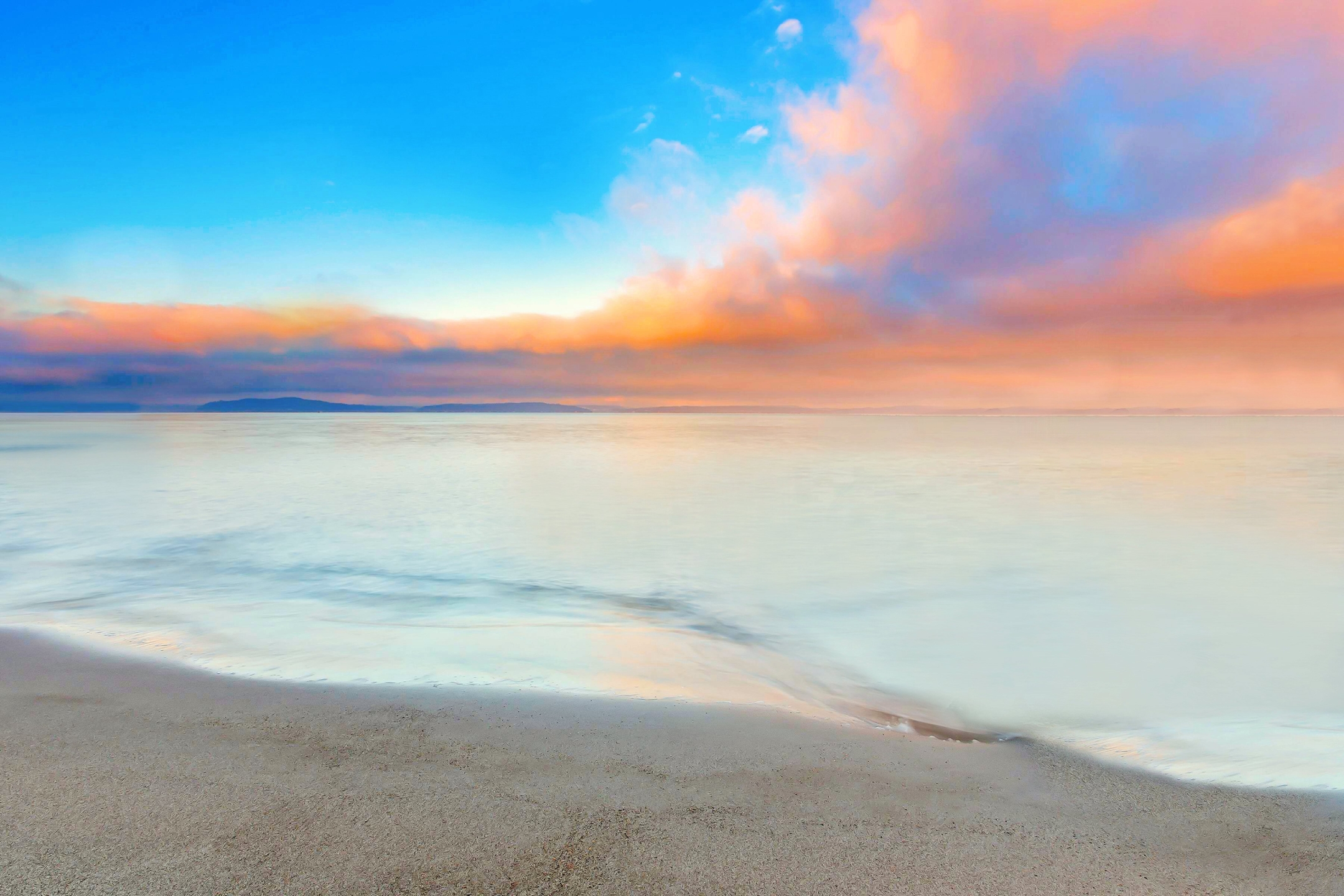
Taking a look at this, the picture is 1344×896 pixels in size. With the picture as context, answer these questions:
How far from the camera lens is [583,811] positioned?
316 cm

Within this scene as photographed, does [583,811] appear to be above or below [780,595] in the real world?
above

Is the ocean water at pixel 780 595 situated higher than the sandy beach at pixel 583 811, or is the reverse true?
the sandy beach at pixel 583 811

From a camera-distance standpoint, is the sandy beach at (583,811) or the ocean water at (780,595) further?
the ocean water at (780,595)

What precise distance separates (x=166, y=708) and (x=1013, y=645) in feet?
21.6

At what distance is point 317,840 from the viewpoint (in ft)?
9.53

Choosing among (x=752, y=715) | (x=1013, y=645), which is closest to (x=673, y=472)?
(x=1013, y=645)

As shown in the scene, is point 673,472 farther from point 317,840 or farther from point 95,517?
point 317,840

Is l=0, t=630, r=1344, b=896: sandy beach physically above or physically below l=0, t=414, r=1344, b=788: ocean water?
above

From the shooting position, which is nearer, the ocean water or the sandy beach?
the sandy beach

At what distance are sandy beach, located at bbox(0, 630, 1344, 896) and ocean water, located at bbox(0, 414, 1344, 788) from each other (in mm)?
738

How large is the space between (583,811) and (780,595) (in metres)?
6.18

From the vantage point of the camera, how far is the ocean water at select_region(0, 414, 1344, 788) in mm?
5230

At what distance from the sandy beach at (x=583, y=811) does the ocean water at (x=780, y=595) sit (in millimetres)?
738

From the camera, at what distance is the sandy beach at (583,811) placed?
2707 millimetres
